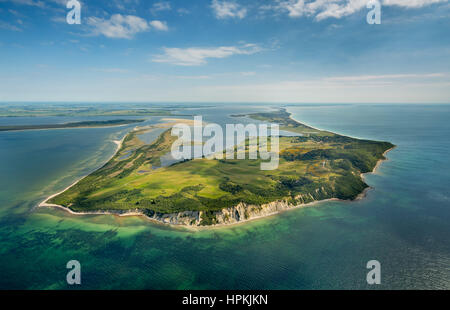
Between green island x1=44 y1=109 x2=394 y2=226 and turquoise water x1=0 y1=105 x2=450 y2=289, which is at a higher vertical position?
green island x1=44 y1=109 x2=394 y2=226

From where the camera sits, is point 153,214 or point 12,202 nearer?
point 153,214

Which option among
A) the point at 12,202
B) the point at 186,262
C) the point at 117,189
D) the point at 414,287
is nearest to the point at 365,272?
the point at 414,287

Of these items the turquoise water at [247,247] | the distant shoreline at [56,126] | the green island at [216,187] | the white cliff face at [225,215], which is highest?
the distant shoreline at [56,126]

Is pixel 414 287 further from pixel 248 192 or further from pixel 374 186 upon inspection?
pixel 374 186

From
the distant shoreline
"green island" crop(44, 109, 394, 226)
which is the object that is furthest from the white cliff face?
the distant shoreline

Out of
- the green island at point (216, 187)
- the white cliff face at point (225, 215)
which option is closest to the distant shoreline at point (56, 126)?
the green island at point (216, 187)

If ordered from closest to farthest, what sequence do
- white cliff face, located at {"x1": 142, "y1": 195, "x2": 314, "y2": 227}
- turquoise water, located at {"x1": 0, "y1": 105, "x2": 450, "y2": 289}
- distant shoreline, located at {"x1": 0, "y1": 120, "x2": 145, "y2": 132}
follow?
1. turquoise water, located at {"x1": 0, "y1": 105, "x2": 450, "y2": 289}
2. white cliff face, located at {"x1": 142, "y1": 195, "x2": 314, "y2": 227}
3. distant shoreline, located at {"x1": 0, "y1": 120, "x2": 145, "y2": 132}

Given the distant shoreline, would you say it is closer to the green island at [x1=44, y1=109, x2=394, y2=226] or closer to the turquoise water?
the green island at [x1=44, y1=109, x2=394, y2=226]

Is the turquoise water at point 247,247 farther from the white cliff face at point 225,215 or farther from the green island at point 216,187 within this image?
the green island at point 216,187
